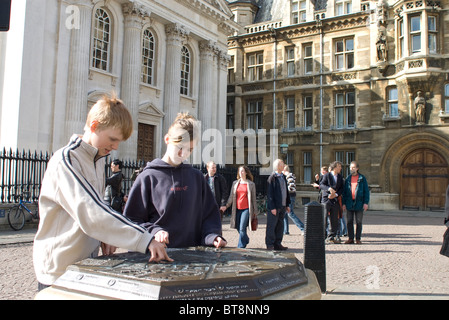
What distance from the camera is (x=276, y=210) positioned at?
8.53m

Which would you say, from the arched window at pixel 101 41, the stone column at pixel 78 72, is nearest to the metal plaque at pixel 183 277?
the stone column at pixel 78 72

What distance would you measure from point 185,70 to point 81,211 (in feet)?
74.5

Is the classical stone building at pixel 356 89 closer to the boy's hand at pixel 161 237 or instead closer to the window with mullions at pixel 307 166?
the window with mullions at pixel 307 166

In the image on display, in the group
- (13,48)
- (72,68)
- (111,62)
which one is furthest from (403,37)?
(13,48)

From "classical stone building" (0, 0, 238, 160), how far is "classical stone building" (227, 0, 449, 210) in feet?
15.3

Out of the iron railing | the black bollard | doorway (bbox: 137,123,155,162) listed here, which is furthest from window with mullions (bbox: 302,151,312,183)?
the black bollard

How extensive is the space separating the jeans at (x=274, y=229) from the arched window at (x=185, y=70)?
16361mm

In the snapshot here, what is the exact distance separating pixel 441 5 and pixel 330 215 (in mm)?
19662

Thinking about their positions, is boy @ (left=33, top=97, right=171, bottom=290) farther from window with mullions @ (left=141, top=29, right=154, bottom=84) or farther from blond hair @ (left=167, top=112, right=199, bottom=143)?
window with mullions @ (left=141, top=29, right=154, bottom=84)

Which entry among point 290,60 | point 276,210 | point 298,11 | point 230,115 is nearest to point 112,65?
point 276,210

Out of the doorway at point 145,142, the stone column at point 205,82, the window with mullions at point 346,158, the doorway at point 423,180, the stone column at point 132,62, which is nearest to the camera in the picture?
the stone column at point 132,62

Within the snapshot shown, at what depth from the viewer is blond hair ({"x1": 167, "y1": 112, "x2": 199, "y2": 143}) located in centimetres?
255

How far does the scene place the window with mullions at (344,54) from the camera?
2711cm

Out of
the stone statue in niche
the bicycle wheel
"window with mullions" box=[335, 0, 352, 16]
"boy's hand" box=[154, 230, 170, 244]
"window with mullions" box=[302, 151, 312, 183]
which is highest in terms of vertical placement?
"window with mullions" box=[335, 0, 352, 16]
